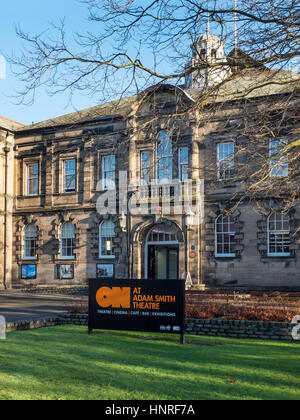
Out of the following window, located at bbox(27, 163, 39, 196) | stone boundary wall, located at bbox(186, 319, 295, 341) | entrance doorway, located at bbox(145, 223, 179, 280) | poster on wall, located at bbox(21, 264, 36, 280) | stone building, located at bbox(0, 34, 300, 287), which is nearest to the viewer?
stone boundary wall, located at bbox(186, 319, 295, 341)

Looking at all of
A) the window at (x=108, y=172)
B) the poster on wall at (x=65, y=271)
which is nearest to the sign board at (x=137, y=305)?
the window at (x=108, y=172)

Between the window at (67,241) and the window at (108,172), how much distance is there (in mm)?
3792

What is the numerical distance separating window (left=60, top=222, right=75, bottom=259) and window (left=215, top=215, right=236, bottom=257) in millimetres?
10030

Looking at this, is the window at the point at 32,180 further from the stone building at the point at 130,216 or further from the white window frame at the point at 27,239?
the white window frame at the point at 27,239

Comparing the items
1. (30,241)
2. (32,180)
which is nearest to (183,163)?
(32,180)

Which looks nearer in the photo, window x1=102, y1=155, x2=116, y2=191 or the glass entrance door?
the glass entrance door

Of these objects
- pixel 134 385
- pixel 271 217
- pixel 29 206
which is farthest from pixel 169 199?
pixel 134 385

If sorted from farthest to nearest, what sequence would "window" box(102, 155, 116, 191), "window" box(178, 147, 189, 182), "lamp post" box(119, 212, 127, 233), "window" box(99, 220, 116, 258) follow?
"window" box(102, 155, 116, 191) → "window" box(99, 220, 116, 258) → "lamp post" box(119, 212, 127, 233) → "window" box(178, 147, 189, 182)

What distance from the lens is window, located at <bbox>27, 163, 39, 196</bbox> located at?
A: 35375 millimetres

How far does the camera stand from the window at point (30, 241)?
35.0m

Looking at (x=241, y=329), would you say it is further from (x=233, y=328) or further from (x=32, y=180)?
(x=32, y=180)

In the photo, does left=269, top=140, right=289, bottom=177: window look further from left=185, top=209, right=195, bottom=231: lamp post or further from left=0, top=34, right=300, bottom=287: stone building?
left=185, top=209, right=195, bottom=231: lamp post

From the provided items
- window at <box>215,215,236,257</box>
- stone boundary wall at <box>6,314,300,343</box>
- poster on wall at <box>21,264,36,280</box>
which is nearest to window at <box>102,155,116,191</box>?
window at <box>215,215,236,257</box>
